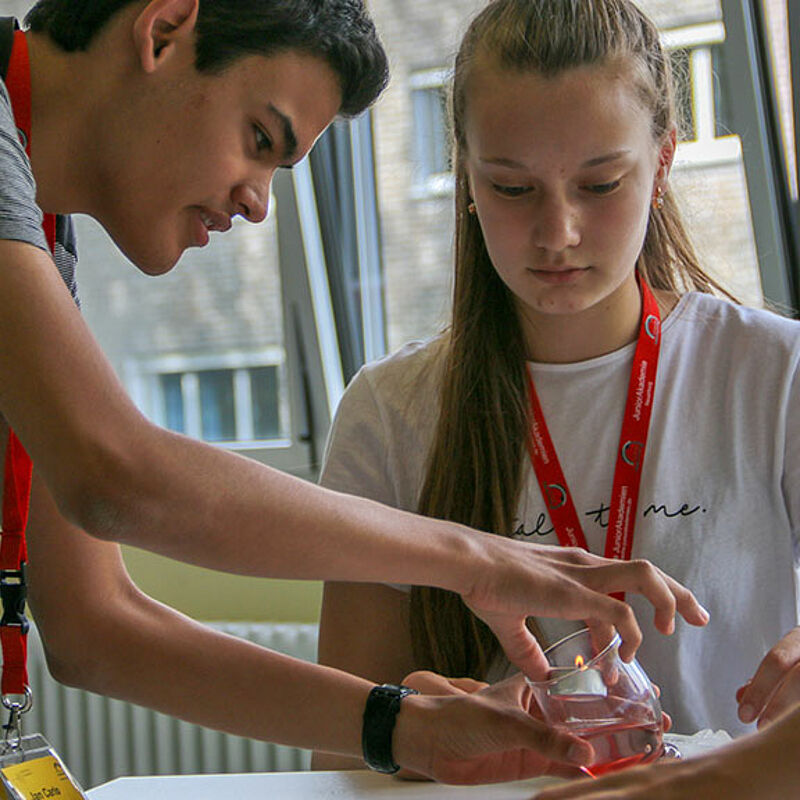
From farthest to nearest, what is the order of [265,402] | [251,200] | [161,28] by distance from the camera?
[265,402] < [251,200] < [161,28]

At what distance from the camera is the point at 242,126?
123cm

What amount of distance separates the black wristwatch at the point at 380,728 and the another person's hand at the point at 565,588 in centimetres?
21

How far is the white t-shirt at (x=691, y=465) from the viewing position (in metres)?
1.57

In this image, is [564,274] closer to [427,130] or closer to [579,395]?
[579,395]

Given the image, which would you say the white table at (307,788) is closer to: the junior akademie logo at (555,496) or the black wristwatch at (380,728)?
the black wristwatch at (380,728)

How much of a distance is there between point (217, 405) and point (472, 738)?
2867 millimetres

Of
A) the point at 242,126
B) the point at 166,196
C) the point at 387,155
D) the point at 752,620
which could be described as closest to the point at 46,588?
the point at 166,196

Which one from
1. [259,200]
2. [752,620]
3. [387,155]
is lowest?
[752,620]

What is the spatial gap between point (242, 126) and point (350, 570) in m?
0.55

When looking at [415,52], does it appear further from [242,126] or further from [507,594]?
[507,594]

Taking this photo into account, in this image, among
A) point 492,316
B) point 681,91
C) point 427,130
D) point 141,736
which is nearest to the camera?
point 492,316

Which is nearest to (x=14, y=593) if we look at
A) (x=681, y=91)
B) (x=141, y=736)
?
(x=681, y=91)

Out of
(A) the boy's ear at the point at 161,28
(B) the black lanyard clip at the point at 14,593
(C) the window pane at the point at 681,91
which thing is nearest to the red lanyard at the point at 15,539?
(B) the black lanyard clip at the point at 14,593

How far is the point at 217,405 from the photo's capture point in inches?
155
